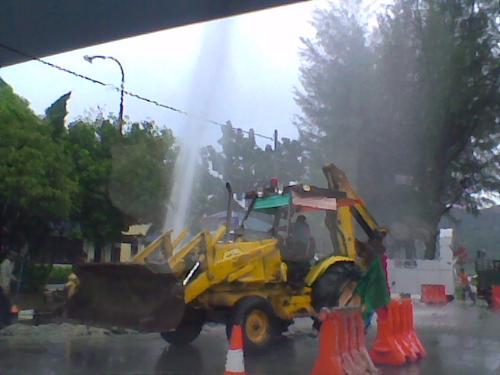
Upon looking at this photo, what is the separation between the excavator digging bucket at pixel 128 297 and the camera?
923cm

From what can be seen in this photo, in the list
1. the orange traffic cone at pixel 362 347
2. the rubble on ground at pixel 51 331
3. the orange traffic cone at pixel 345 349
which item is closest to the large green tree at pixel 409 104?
the rubble on ground at pixel 51 331

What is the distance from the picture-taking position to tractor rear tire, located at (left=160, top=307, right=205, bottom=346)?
1114 centimetres

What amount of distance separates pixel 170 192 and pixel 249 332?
9.90 m

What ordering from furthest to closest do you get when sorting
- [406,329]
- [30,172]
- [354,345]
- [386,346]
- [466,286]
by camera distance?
[466,286] < [30,172] < [406,329] < [386,346] < [354,345]

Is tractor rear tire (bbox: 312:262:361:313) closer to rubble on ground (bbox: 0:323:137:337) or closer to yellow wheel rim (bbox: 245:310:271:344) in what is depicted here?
yellow wheel rim (bbox: 245:310:271:344)

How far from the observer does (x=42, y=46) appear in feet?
41.3

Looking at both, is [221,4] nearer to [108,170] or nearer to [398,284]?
[108,170]

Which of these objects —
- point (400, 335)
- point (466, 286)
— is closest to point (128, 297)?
point (400, 335)

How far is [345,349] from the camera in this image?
26.5 ft

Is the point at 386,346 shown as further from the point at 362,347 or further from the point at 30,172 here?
the point at 30,172

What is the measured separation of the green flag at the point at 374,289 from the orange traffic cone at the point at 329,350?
1269 millimetres

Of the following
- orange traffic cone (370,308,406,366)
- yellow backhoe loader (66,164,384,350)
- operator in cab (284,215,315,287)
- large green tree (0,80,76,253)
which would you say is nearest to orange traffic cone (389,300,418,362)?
orange traffic cone (370,308,406,366)

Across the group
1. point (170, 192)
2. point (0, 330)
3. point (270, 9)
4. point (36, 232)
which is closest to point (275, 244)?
point (270, 9)

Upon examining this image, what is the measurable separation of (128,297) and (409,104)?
1145 centimetres
